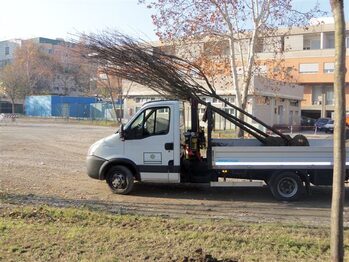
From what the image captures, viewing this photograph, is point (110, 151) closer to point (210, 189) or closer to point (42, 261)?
point (210, 189)

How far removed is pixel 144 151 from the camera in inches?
423

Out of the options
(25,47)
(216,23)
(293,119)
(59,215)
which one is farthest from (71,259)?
(25,47)

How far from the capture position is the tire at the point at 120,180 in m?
10.8

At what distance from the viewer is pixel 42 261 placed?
518 centimetres

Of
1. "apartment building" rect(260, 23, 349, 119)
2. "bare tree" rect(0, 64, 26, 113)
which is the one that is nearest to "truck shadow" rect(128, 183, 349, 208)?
"apartment building" rect(260, 23, 349, 119)

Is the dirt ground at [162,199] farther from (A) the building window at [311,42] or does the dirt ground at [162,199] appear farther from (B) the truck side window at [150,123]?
(A) the building window at [311,42]

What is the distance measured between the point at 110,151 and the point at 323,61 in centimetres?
6966

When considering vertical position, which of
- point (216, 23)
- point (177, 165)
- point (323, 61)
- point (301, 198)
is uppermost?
point (323, 61)

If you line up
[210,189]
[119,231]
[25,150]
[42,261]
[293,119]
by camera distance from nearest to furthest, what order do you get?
[42,261] < [119,231] < [210,189] < [25,150] < [293,119]

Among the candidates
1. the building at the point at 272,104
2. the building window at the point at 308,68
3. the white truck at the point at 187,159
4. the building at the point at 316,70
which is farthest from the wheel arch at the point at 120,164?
the building window at the point at 308,68

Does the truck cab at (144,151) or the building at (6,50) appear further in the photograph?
the building at (6,50)

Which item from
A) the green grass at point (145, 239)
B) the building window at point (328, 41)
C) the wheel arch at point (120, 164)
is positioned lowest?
the green grass at point (145, 239)

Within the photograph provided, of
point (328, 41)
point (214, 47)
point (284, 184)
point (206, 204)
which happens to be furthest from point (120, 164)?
point (328, 41)

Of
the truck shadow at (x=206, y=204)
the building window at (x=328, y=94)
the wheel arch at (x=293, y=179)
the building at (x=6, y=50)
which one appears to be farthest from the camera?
the building at (x=6, y=50)
